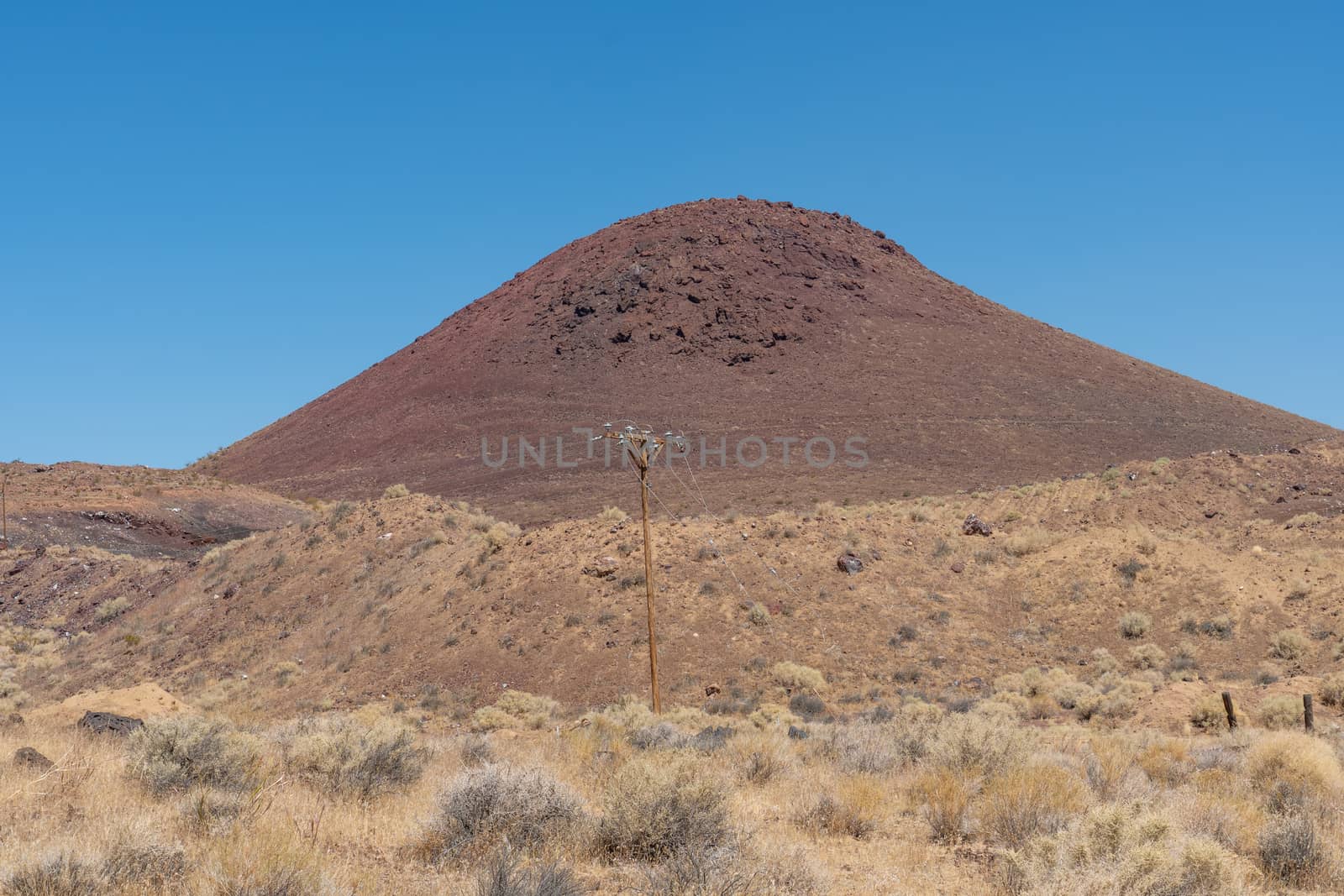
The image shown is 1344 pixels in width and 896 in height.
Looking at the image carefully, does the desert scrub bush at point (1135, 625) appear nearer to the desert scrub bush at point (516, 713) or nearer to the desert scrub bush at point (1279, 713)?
the desert scrub bush at point (1279, 713)

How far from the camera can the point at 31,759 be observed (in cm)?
838

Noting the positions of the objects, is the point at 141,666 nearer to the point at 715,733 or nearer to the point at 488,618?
the point at 488,618

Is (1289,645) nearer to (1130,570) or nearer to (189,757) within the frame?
(1130,570)

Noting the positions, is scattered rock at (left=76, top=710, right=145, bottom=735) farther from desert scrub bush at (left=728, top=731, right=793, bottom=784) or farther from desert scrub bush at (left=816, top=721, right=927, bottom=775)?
desert scrub bush at (left=816, top=721, right=927, bottom=775)

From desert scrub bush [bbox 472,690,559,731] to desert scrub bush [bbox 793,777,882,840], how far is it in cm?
1049

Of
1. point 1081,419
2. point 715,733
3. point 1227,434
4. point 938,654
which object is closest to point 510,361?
point 1081,419

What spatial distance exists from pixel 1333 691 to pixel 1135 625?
549cm

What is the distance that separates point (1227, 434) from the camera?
214 ft

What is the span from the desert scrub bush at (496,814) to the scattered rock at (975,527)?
2301 cm

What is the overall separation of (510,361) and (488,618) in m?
60.2

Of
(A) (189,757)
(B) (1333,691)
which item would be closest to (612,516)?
(B) (1333,691)

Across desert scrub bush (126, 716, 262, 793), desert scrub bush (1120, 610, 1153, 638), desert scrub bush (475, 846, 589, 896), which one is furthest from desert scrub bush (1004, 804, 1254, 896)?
desert scrub bush (1120, 610, 1153, 638)

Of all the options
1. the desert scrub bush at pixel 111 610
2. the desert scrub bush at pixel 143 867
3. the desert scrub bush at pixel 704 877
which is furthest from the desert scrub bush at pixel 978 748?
the desert scrub bush at pixel 111 610

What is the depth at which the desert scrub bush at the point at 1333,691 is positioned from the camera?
1680 cm
